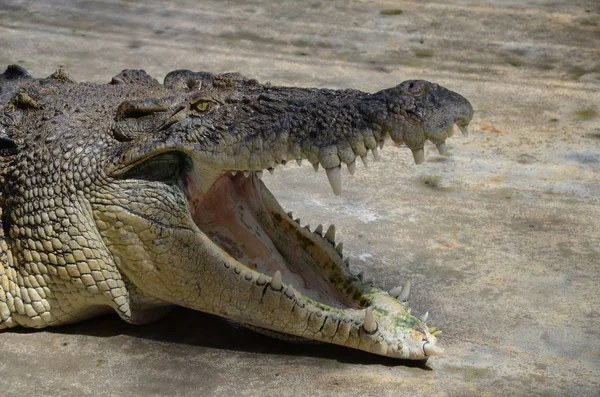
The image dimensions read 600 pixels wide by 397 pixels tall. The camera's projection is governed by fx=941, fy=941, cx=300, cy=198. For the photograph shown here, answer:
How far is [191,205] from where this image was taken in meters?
3.85

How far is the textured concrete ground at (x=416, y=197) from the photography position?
371 cm

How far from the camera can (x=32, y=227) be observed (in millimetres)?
3814

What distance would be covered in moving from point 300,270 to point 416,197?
151cm

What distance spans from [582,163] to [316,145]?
9.37 feet

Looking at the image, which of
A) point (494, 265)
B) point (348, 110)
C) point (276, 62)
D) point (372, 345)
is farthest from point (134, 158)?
point (276, 62)

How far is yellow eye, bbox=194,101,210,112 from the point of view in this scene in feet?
12.3

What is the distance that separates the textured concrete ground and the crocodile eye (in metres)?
0.94

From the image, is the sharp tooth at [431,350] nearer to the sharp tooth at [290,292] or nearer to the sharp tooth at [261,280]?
the sharp tooth at [290,292]

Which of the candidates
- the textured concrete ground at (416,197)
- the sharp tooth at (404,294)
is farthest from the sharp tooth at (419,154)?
the textured concrete ground at (416,197)

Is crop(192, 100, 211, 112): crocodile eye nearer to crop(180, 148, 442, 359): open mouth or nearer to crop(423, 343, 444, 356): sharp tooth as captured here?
crop(180, 148, 442, 359): open mouth

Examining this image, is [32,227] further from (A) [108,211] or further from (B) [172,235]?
(B) [172,235]

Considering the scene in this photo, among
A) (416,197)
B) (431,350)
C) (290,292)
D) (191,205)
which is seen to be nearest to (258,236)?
(191,205)

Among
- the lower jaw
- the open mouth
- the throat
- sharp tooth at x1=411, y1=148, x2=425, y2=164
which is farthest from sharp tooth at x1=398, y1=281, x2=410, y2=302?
sharp tooth at x1=411, y1=148, x2=425, y2=164

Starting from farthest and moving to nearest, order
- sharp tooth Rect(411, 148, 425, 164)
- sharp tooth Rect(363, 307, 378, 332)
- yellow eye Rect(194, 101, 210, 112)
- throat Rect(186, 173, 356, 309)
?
1. throat Rect(186, 173, 356, 309)
2. yellow eye Rect(194, 101, 210, 112)
3. sharp tooth Rect(363, 307, 378, 332)
4. sharp tooth Rect(411, 148, 425, 164)
